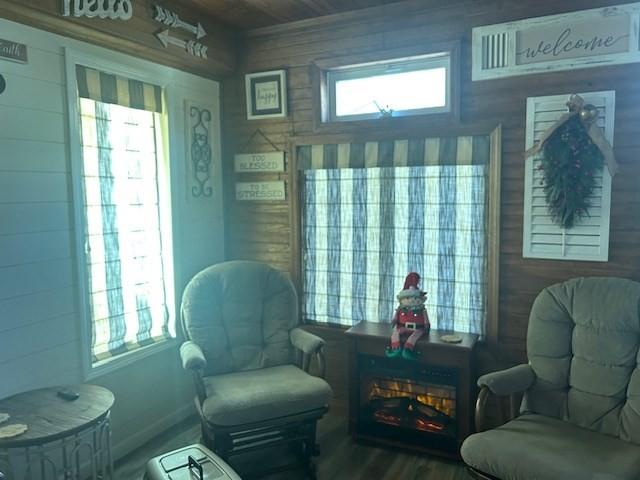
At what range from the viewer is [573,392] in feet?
7.94

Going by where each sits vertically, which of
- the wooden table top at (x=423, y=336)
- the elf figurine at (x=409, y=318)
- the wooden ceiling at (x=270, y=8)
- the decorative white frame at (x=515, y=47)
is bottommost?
the wooden table top at (x=423, y=336)

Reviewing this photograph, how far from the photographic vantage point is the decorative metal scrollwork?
3.46 metres

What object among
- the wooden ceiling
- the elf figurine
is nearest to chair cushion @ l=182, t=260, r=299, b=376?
the elf figurine

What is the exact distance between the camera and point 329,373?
3455 mm

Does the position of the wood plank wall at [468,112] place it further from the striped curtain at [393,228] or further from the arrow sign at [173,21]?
the arrow sign at [173,21]

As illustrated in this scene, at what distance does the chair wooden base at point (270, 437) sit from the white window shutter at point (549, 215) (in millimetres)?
1470

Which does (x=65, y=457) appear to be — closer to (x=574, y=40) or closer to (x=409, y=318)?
(x=409, y=318)

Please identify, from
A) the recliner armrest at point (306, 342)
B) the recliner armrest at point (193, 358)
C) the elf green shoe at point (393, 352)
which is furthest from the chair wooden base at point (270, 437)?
the elf green shoe at point (393, 352)

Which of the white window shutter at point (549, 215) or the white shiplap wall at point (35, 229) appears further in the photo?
the white window shutter at point (549, 215)

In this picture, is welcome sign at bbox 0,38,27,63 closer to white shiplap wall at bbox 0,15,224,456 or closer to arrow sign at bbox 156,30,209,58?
white shiplap wall at bbox 0,15,224,456

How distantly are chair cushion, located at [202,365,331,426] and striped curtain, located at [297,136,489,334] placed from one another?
0.77 metres

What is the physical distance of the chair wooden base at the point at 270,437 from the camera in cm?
251

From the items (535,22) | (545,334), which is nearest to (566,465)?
(545,334)

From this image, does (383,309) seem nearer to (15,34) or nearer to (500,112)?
(500,112)
